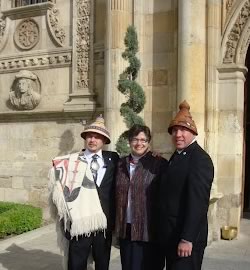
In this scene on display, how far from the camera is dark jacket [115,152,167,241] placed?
12.0 ft

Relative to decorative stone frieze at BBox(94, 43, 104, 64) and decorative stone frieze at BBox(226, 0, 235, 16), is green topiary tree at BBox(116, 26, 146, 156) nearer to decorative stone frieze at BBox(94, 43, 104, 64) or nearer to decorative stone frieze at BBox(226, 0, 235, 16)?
decorative stone frieze at BBox(94, 43, 104, 64)

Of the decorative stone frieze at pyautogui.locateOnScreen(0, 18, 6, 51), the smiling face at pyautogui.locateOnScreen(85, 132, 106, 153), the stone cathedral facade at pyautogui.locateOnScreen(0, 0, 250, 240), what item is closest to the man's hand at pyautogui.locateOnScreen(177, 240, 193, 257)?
the smiling face at pyautogui.locateOnScreen(85, 132, 106, 153)

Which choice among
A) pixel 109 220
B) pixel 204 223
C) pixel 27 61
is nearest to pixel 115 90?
pixel 27 61

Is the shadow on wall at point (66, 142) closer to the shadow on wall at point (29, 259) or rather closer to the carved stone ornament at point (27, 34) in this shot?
the carved stone ornament at point (27, 34)

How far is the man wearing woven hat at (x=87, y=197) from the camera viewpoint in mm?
3951

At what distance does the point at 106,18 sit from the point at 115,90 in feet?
4.51

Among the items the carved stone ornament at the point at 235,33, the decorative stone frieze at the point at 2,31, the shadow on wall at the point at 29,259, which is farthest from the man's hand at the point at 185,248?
the decorative stone frieze at the point at 2,31

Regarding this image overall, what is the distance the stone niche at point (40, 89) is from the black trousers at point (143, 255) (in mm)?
5245

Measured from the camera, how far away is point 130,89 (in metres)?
7.41

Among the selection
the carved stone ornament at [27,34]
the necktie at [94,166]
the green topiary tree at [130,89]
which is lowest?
the necktie at [94,166]

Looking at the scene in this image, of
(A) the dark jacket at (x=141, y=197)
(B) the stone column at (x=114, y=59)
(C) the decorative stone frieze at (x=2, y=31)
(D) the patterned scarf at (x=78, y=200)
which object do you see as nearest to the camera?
(A) the dark jacket at (x=141, y=197)

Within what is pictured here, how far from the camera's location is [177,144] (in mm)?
3482

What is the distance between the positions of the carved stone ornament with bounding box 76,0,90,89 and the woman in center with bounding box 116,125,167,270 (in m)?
5.39

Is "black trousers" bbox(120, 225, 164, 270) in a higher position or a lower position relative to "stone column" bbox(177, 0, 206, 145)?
lower
